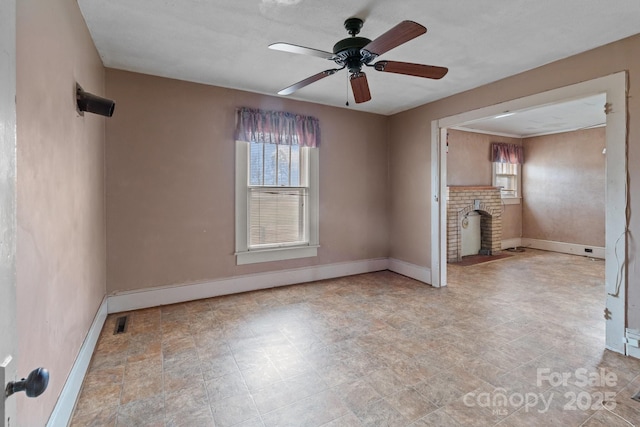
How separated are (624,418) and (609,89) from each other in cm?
249

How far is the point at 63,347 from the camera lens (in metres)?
1.82

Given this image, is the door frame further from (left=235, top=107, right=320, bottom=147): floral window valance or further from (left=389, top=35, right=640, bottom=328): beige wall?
(left=235, top=107, right=320, bottom=147): floral window valance

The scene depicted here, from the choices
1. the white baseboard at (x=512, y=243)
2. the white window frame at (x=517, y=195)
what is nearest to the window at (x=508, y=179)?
the white window frame at (x=517, y=195)

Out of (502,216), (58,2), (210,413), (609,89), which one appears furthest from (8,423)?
(502,216)

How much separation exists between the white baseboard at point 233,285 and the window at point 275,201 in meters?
0.25

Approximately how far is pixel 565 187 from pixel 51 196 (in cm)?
837

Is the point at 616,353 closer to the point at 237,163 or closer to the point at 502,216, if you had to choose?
the point at 237,163

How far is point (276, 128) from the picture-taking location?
13.6ft

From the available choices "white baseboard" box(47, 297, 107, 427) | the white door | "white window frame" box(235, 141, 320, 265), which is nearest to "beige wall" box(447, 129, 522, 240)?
"white window frame" box(235, 141, 320, 265)

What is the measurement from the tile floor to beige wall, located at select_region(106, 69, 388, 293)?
50 cm

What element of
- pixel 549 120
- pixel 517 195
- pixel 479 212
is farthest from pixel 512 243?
pixel 549 120

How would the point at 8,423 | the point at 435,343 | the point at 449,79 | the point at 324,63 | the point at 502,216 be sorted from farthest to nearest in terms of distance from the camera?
the point at 502,216 → the point at 449,79 → the point at 324,63 → the point at 435,343 → the point at 8,423

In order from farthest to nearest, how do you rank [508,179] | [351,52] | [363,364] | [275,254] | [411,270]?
1. [508,179]
2. [411,270]
3. [275,254]
4. [363,364]
5. [351,52]

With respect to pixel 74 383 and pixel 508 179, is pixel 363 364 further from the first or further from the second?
pixel 508 179
